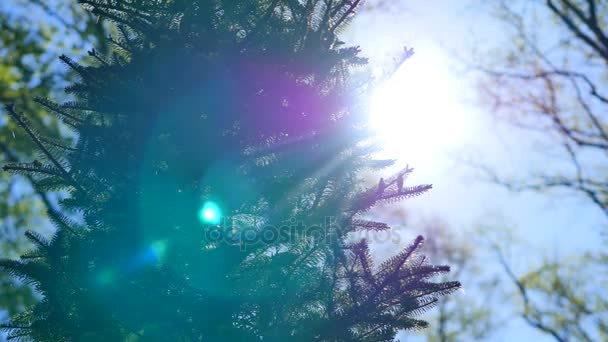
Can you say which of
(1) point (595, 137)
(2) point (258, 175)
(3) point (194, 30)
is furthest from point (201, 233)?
(1) point (595, 137)

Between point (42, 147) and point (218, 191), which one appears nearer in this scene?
point (42, 147)

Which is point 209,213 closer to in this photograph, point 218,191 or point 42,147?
point 218,191

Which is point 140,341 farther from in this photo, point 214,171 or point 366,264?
point 366,264

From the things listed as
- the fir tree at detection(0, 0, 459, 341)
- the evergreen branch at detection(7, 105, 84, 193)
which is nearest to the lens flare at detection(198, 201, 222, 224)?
the fir tree at detection(0, 0, 459, 341)

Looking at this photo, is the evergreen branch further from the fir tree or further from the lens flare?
the lens flare

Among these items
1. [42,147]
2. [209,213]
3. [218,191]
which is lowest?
[209,213]

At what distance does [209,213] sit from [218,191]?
0.48 feet

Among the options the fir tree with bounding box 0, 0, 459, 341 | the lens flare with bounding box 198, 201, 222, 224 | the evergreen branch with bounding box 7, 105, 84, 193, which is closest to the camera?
the fir tree with bounding box 0, 0, 459, 341

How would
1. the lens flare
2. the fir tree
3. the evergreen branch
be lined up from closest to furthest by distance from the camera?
1. the fir tree
2. the evergreen branch
3. the lens flare

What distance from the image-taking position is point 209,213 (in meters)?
2.74

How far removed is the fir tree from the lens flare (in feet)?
0.04

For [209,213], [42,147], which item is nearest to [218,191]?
[209,213]

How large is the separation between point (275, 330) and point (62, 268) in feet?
4.02

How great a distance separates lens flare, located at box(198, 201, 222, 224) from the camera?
2723 millimetres
